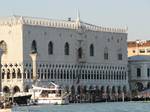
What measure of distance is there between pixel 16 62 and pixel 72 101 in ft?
33.2

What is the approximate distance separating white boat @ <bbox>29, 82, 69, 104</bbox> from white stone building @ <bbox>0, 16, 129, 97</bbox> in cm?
743

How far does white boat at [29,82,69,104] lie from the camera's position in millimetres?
116062

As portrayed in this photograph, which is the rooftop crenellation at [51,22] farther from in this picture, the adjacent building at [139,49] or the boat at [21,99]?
the adjacent building at [139,49]

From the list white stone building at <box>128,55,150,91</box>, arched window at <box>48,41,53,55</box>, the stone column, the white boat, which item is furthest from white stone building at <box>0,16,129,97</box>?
the white boat

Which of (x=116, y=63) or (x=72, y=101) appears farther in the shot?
(x=116, y=63)

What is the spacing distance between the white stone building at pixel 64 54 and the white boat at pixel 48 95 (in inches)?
293

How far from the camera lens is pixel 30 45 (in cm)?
12875

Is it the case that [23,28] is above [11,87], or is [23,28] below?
above

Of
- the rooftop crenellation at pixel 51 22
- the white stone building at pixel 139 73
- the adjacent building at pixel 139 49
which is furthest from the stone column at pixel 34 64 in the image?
the adjacent building at pixel 139 49

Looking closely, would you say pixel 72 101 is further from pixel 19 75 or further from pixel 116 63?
pixel 116 63

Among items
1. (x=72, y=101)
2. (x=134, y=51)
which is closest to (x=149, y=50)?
(x=134, y=51)

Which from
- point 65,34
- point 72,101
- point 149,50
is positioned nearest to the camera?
point 72,101

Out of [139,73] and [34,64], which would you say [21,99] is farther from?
[139,73]

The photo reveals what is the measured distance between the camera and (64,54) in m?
134
